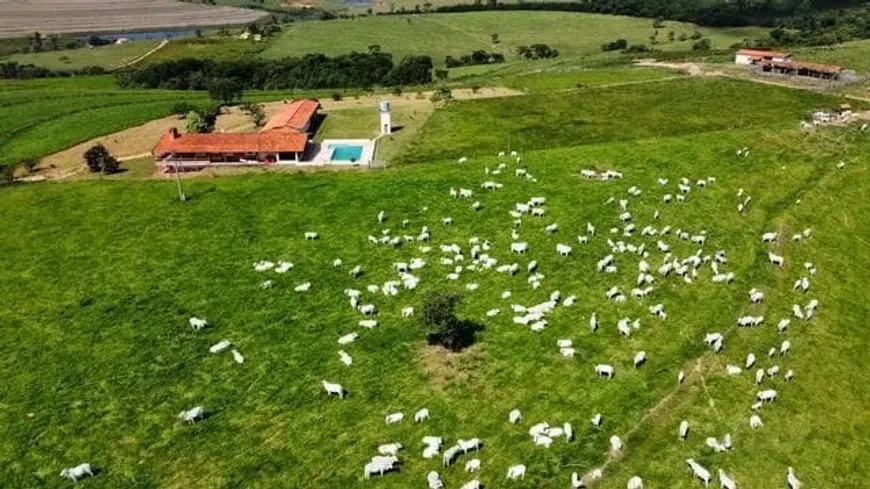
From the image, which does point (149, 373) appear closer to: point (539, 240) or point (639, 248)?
point (539, 240)

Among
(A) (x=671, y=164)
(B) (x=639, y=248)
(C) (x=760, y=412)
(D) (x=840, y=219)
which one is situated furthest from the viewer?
(A) (x=671, y=164)

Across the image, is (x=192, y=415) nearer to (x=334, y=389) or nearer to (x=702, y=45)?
(x=334, y=389)

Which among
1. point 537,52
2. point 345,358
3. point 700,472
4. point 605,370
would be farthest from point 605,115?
point 537,52

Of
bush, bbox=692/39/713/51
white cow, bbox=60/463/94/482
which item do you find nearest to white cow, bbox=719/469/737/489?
white cow, bbox=60/463/94/482

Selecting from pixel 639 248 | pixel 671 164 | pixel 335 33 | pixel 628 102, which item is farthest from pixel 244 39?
pixel 639 248

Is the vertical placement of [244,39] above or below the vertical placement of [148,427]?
above

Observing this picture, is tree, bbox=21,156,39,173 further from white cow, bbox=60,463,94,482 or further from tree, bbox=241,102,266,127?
white cow, bbox=60,463,94,482
